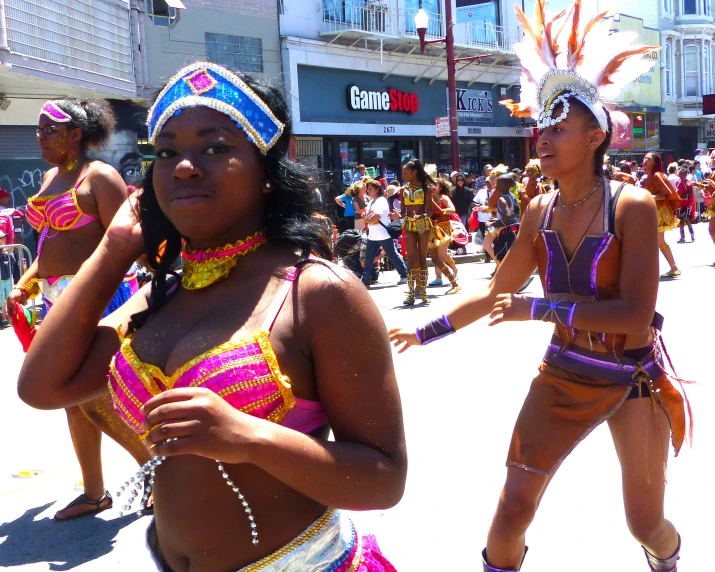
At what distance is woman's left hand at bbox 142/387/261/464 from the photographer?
1.48 meters

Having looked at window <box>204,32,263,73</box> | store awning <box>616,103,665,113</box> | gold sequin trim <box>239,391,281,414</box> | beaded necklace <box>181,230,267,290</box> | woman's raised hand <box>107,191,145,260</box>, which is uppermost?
window <box>204,32,263,73</box>

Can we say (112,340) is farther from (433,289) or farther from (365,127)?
(365,127)

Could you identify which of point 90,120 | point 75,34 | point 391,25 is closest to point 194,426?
point 90,120

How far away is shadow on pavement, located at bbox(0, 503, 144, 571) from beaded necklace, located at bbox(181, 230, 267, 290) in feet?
8.37

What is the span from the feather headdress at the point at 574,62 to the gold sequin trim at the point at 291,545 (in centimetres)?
196

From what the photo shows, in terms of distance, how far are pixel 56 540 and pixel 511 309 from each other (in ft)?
8.88

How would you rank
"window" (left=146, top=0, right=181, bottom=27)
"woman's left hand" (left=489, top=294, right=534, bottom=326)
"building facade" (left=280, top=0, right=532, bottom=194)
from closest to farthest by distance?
"woman's left hand" (left=489, top=294, right=534, bottom=326) < "window" (left=146, top=0, right=181, bottom=27) < "building facade" (left=280, top=0, right=532, bottom=194)

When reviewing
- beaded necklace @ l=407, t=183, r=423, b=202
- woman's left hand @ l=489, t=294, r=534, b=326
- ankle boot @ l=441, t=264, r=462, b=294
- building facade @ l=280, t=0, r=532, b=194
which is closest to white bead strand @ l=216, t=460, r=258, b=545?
woman's left hand @ l=489, t=294, r=534, b=326

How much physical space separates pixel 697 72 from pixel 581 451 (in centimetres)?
4336

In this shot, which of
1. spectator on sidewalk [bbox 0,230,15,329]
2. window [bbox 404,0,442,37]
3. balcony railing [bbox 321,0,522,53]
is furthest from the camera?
window [bbox 404,0,442,37]

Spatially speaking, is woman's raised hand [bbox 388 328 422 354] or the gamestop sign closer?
woman's raised hand [bbox 388 328 422 354]

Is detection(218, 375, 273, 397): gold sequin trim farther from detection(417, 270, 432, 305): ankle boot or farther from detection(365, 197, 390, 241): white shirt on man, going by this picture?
detection(365, 197, 390, 241): white shirt on man

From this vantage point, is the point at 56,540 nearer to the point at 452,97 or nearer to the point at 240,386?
the point at 240,386

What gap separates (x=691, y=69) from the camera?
43.8 meters
